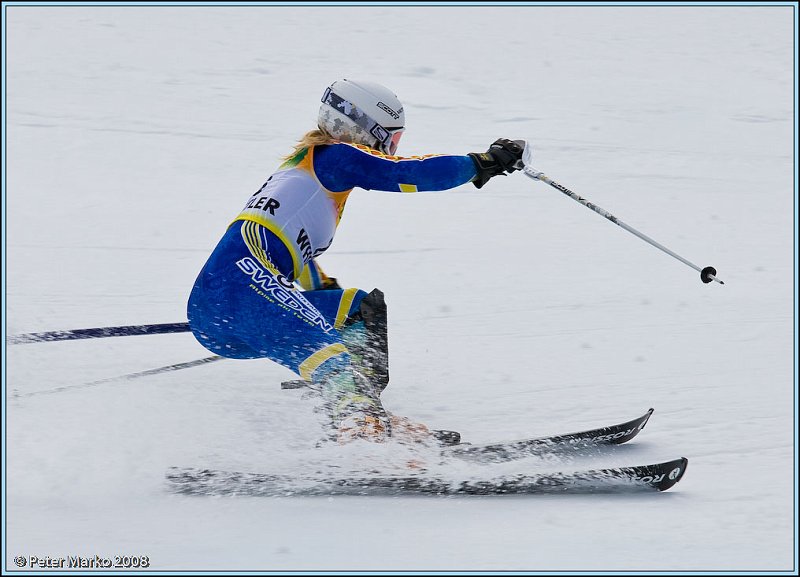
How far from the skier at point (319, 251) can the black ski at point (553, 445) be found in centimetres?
26

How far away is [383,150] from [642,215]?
14.0ft

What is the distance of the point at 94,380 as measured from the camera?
5.30 m

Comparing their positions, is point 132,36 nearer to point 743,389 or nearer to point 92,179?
point 92,179

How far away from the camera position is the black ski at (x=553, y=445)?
4.31 meters

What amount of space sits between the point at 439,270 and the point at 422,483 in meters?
3.40

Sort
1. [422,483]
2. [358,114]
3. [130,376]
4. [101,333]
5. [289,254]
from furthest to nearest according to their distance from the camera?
[130,376] < [101,333] < [358,114] < [289,254] < [422,483]

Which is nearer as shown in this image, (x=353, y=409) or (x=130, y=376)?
(x=353, y=409)

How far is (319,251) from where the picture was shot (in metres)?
4.63

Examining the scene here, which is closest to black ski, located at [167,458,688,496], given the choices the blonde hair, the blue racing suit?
the blue racing suit

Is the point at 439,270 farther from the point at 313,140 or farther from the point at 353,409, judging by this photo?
the point at 353,409

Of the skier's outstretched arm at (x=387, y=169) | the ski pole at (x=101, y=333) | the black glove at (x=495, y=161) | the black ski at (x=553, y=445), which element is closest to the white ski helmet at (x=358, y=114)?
the skier's outstretched arm at (x=387, y=169)

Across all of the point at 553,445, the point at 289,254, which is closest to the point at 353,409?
the point at 289,254

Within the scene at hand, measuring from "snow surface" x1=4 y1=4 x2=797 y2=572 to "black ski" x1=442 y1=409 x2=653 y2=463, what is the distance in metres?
0.08

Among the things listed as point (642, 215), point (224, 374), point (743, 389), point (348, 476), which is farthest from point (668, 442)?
point (642, 215)
